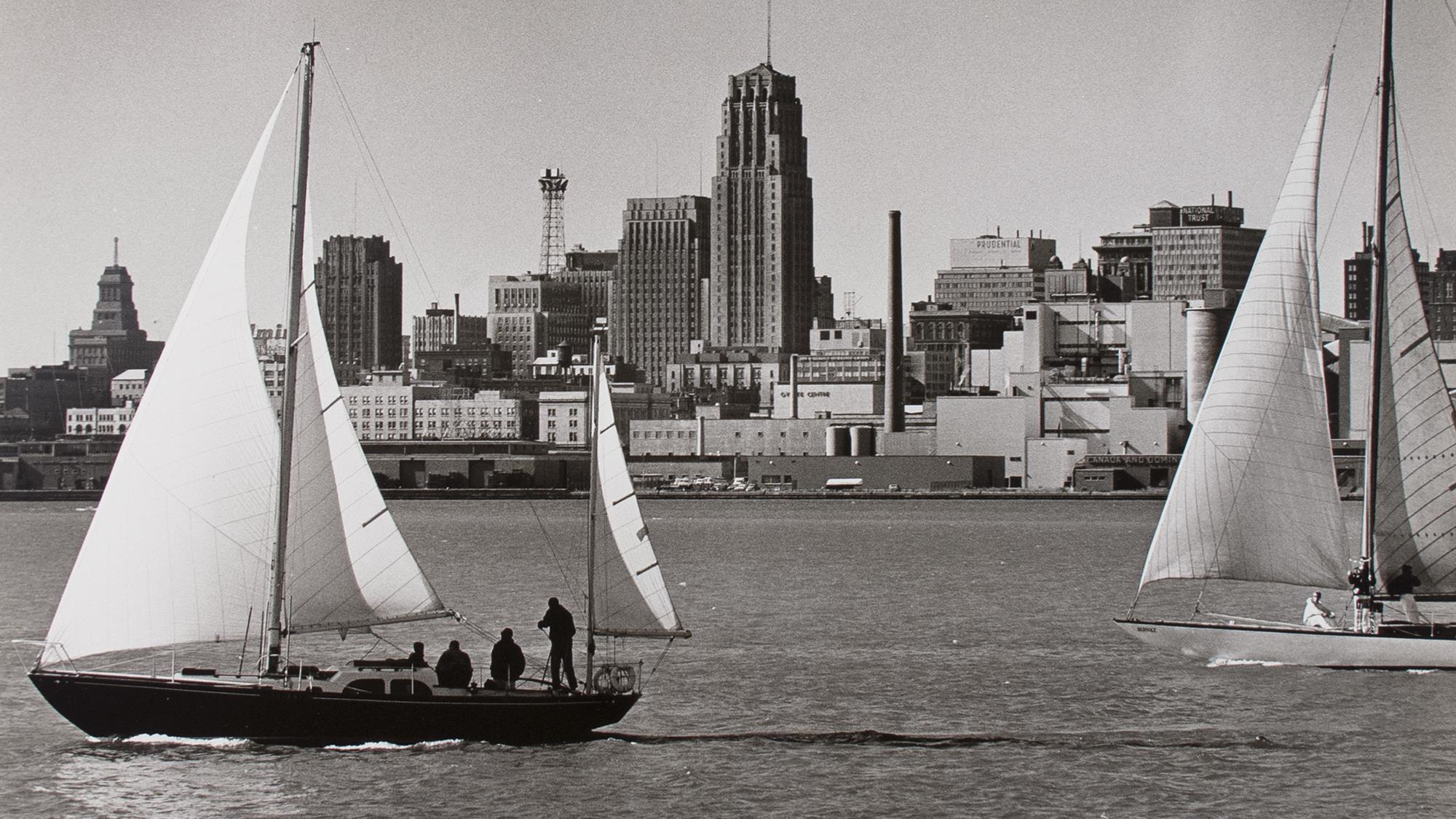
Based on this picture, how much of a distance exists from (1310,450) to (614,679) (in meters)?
14.4

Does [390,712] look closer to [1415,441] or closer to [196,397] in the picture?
[196,397]

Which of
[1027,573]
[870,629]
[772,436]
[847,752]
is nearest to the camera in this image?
[847,752]

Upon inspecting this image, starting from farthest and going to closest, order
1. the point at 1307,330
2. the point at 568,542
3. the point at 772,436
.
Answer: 1. the point at 772,436
2. the point at 568,542
3. the point at 1307,330

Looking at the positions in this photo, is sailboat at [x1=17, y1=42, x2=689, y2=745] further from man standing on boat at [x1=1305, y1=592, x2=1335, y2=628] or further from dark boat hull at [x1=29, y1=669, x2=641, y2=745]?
man standing on boat at [x1=1305, y1=592, x2=1335, y2=628]

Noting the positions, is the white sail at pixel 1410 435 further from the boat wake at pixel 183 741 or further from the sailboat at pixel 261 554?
the boat wake at pixel 183 741

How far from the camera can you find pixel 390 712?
3142 centimetres

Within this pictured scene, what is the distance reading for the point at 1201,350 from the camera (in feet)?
538

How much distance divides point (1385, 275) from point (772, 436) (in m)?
158

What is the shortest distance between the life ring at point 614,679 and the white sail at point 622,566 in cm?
58

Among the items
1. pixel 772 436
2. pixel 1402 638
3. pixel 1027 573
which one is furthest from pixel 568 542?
pixel 772 436

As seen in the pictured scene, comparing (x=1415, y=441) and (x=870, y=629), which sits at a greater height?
(x=1415, y=441)

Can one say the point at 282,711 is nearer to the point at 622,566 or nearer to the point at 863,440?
the point at 622,566

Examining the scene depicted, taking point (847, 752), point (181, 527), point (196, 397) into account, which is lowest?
point (847, 752)

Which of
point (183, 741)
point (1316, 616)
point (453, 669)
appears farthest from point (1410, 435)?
point (183, 741)
